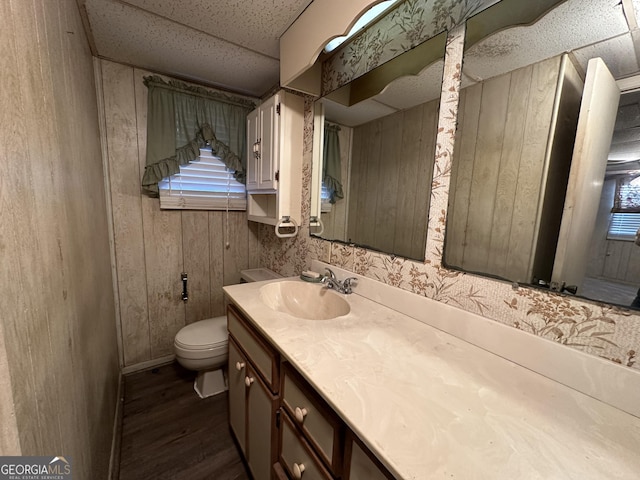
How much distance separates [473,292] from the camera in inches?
31.9

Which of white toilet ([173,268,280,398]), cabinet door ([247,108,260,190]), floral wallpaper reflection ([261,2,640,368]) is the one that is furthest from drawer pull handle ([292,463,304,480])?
cabinet door ([247,108,260,190])

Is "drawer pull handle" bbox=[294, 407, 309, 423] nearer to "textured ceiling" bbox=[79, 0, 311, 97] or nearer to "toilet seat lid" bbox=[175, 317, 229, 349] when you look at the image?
"toilet seat lid" bbox=[175, 317, 229, 349]

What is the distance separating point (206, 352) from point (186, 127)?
1.53 meters

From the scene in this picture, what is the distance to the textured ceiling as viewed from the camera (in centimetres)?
114

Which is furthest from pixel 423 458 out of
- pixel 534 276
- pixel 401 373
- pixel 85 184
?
pixel 85 184

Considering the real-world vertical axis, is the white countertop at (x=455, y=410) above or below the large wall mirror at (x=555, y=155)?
below

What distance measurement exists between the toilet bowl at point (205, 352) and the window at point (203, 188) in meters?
0.89

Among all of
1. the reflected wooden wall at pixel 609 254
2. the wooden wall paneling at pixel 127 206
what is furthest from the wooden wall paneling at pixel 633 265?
the wooden wall paneling at pixel 127 206

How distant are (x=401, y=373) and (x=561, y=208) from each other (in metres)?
0.59

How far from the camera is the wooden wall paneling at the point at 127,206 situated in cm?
162

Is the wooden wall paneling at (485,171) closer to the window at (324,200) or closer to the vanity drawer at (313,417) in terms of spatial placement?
the vanity drawer at (313,417)

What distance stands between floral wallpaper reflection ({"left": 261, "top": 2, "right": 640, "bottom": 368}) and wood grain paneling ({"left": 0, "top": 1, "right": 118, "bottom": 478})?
103 cm

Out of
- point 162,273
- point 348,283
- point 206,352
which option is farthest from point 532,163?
point 162,273
